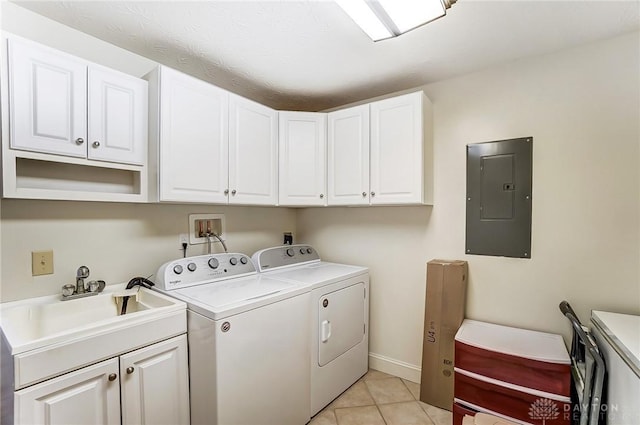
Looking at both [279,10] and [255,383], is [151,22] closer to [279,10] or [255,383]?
[279,10]

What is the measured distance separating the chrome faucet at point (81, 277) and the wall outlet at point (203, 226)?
692 mm

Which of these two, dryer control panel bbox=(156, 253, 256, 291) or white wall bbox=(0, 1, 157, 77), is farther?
dryer control panel bbox=(156, 253, 256, 291)

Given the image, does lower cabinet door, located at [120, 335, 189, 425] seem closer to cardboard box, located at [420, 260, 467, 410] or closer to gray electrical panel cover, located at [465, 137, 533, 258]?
cardboard box, located at [420, 260, 467, 410]

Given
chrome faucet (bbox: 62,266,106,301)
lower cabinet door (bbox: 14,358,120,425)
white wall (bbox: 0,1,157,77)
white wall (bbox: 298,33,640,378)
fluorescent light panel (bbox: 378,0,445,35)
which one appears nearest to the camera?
lower cabinet door (bbox: 14,358,120,425)

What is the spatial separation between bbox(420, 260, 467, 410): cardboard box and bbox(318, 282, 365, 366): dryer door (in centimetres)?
52

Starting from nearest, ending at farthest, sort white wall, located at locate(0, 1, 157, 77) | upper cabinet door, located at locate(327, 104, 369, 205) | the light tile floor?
white wall, located at locate(0, 1, 157, 77)
the light tile floor
upper cabinet door, located at locate(327, 104, 369, 205)

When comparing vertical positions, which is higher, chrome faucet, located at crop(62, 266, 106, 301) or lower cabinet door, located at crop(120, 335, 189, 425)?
chrome faucet, located at crop(62, 266, 106, 301)

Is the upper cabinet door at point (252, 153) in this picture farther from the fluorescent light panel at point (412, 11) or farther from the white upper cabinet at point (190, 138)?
the fluorescent light panel at point (412, 11)

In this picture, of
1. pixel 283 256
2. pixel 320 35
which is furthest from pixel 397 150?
pixel 283 256

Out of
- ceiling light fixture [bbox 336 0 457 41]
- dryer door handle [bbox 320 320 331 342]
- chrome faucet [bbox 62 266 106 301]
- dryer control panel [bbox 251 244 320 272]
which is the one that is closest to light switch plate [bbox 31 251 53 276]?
chrome faucet [bbox 62 266 106 301]

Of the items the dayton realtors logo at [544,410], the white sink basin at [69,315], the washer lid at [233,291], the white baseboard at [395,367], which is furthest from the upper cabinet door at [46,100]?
the dayton realtors logo at [544,410]

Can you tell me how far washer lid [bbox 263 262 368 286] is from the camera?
2.13 metres

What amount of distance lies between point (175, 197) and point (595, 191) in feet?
8.28

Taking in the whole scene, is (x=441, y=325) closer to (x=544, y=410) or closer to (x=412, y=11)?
(x=544, y=410)
